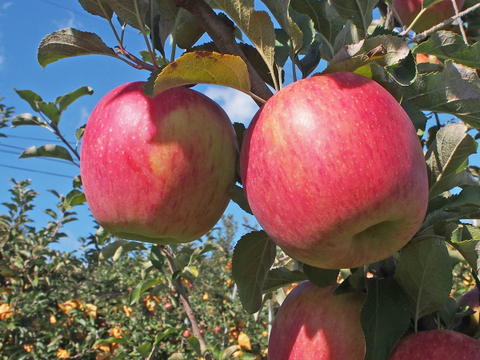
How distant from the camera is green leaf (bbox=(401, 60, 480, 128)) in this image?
0.89 meters

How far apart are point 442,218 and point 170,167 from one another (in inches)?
24.6

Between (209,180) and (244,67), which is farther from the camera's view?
(209,180)

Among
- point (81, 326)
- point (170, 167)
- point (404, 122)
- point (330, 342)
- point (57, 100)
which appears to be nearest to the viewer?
point (404, 122)

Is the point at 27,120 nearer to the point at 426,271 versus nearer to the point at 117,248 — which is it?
the point at 117,248

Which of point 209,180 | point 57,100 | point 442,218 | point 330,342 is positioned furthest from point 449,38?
point 57,100

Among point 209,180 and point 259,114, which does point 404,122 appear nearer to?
point 259,114

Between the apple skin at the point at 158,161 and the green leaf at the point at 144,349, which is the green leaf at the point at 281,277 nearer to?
the apple skin at the point at 158,161

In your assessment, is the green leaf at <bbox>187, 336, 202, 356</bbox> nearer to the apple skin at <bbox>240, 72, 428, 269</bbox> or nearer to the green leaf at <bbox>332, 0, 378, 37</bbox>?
the apple skin at <bbox>240, 72, 428, 269</bbox>

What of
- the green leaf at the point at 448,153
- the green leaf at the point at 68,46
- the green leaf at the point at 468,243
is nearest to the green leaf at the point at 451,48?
the green leaf at the point at 448,153

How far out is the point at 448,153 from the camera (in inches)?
36.9

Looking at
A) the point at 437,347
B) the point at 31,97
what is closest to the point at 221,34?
the point at 437,347

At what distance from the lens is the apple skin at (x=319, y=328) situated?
3.33 feet

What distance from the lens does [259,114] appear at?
83cm

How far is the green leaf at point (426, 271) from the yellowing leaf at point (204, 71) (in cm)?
54
